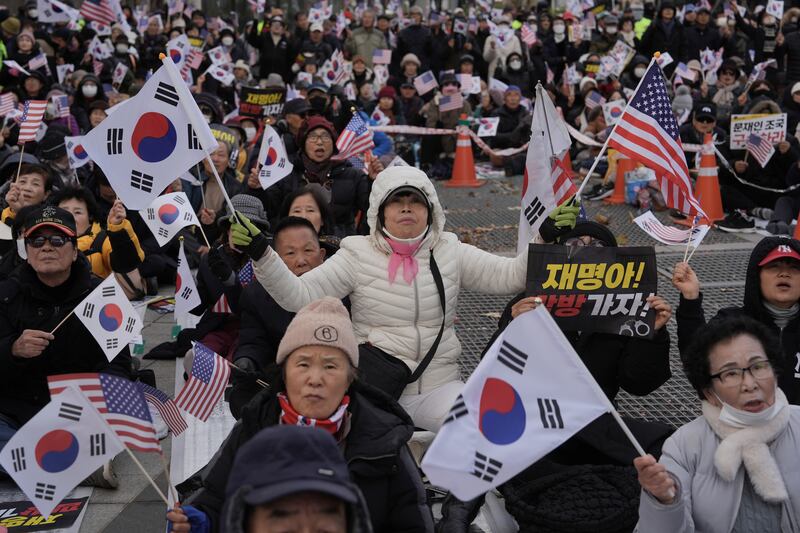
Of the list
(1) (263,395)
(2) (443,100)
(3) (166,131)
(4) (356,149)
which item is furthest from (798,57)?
(1) (263,395)

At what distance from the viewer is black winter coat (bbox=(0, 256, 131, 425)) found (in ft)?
17.8

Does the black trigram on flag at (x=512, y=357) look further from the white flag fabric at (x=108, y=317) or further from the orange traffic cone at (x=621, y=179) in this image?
the orange traffic cone at (x=621, y=179)

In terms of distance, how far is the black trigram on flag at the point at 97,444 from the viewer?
3512 mm

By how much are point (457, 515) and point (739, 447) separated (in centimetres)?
141

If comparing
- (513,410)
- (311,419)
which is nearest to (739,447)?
(513,410)

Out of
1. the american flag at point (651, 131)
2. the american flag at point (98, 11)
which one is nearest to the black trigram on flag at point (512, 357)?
the american flag at point (651, 131)

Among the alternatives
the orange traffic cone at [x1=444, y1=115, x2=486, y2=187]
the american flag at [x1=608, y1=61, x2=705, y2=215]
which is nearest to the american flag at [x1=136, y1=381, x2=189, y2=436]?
the american flag at [x1=608, y1=61, x2=705, y2=215]

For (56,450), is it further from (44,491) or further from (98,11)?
(98,11)

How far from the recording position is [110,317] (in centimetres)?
536

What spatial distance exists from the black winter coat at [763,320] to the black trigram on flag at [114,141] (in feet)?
9.83

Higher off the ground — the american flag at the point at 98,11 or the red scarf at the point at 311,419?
the american flag at the point at 98,11

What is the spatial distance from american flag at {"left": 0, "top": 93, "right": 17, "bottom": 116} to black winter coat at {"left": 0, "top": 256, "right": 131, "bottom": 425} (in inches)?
280

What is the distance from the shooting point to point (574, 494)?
4.04 meters

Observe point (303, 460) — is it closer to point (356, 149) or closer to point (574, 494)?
point (574, 494)
